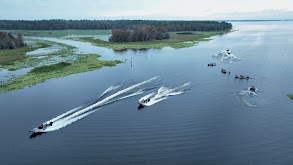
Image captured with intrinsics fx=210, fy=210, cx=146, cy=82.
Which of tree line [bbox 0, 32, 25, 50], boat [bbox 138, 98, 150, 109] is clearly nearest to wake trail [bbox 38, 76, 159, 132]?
boat [bbox 138, 98, 150, 109]

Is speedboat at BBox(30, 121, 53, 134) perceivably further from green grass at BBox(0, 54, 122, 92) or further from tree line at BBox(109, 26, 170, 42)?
tree line at BBox(109, 26, 170, 42)

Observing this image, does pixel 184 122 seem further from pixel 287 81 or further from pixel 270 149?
pixel 287 81

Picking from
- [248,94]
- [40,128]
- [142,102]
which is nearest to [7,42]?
[40,128]

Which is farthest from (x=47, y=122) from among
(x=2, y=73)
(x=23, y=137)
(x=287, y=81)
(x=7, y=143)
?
(x=287, y=81)

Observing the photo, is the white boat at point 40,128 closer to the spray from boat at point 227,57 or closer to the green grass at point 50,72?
the green grass at point 50,72

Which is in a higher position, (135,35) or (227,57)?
(135,35)

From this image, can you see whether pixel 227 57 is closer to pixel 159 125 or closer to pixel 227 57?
pixel 227 57

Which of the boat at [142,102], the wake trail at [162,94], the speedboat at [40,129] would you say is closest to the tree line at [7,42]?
the speedboat at [40,129]

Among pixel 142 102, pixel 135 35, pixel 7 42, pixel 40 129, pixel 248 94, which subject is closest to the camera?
pixel 40 129
